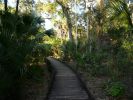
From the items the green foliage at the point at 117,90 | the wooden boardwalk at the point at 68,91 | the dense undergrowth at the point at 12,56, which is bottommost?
the wooden boardwalk at the point at 68,91

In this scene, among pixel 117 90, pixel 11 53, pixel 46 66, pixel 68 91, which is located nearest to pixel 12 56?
pixel 11 53

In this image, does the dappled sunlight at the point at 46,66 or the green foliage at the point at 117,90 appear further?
the green foliage at the point at 117,90

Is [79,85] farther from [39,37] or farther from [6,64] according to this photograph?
[6,64]

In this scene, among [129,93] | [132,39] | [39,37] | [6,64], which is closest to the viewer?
[6,64]

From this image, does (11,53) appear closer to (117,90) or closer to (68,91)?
(117,90)

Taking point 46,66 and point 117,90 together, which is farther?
point 46,66

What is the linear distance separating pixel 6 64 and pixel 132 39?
18.3ft

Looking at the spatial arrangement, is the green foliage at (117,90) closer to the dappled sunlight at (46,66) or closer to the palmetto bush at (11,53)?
the dappled sunlight at (46,66)

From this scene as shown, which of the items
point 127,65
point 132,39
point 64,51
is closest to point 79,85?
point 127,65

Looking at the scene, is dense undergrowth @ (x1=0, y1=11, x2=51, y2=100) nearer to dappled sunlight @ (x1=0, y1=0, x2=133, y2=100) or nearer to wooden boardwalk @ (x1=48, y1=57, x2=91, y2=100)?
dappled sunlight @ (x1=0, y1=0, x2=133, y2=100)

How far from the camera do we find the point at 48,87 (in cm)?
1577

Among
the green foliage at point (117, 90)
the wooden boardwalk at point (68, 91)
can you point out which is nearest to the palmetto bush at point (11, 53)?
the wooden boardwalk at point (68, 91)

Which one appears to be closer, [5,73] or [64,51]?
[5,73]

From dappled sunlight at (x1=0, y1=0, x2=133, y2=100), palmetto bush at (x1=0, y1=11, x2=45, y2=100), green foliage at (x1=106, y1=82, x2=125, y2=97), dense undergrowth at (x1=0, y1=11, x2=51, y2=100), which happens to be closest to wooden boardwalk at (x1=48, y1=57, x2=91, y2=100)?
dappled sunlight at (x1=0, y1=0, x2=133, y2=100)
